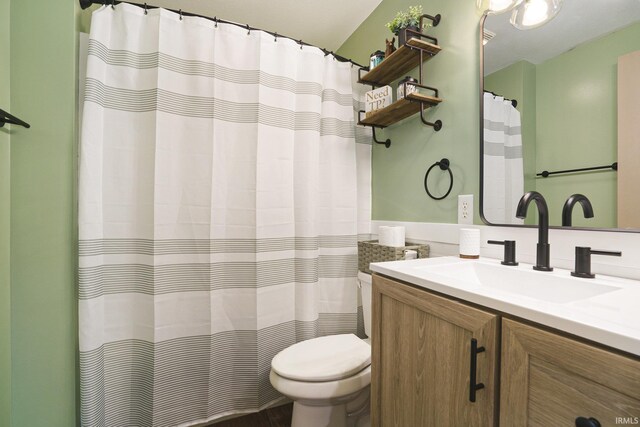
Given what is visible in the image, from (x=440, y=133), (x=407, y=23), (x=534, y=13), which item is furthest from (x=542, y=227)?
(x=407, y=23)

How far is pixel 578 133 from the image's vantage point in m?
0.85

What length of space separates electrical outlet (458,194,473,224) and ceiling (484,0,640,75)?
51 cm

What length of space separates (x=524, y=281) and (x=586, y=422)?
1.58 ft

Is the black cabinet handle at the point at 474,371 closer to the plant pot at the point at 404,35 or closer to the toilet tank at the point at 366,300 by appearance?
the toilet tank at the point at 366,300

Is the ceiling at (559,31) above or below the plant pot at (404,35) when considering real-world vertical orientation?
below

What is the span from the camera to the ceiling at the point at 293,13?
5.56 feet

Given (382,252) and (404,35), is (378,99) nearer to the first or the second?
(404,35)

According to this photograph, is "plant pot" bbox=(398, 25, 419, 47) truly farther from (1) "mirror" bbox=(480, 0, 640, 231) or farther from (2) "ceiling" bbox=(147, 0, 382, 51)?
(2) "ceiling" bbox=(147, 0, 382, 51)

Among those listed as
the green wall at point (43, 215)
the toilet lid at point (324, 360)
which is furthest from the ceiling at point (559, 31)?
the green wall at point (43, 215)

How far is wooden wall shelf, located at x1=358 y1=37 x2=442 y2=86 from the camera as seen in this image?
127 centimetres

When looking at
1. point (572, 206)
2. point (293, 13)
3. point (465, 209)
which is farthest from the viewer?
point (293, 13)

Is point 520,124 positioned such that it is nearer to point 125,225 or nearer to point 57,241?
point 125,225

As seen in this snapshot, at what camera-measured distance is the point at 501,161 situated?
1.06 m

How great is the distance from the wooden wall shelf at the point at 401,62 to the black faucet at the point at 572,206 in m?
0.89
